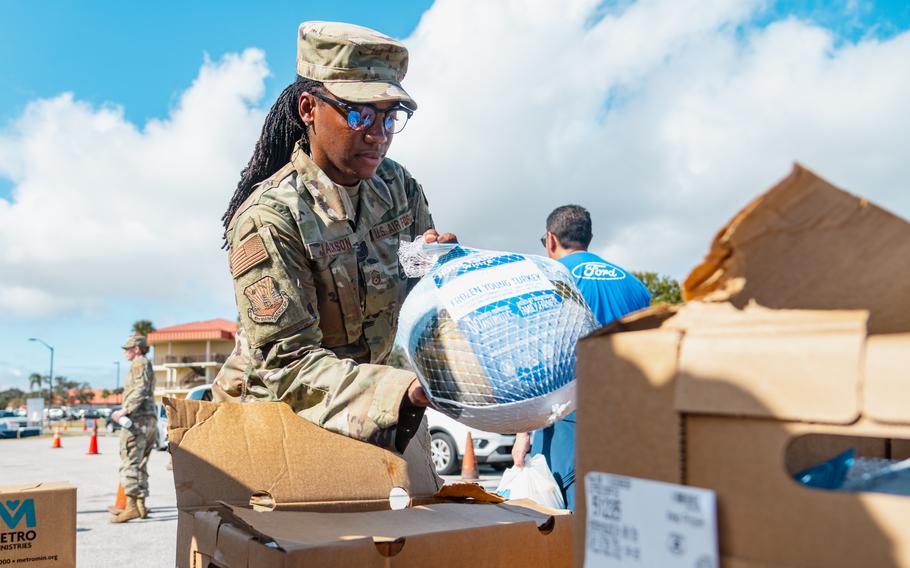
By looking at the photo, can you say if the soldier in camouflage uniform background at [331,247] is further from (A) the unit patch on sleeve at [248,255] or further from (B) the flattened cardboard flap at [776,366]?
(B) the flattened cardboard flap at [776,366]

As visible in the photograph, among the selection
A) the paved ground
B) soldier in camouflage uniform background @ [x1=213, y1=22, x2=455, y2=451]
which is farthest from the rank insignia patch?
the paved ground

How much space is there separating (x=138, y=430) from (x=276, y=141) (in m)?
6.56

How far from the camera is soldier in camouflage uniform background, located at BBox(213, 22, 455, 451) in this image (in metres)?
1.71

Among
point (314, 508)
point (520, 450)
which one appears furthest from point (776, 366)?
point (520, 450)

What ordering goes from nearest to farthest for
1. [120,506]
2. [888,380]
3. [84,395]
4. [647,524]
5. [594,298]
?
[888,380] < [647,524] < [594,298] < [120,506] < [84,395]

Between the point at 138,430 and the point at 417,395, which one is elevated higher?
the point at 417,395

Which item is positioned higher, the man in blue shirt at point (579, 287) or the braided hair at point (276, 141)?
the braided hair at point (276, 141)

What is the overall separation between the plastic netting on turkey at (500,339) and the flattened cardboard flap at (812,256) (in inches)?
17.0

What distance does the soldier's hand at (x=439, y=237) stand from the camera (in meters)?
1.62

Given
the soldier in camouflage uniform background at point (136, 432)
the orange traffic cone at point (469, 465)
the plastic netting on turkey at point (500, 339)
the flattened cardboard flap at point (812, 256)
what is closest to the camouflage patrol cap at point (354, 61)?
the plastic netting on turkey at point (500, 339)

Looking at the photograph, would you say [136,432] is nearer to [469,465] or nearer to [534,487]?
[469,465]

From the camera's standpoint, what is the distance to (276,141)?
2480 millimetres

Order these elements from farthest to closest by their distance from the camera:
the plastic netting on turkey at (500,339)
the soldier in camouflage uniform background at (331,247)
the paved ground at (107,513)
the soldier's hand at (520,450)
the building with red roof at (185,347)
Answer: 1. the building with red roof at (185,347)
2. the paved ground at (107,513)
3. the soldier's hand at (520,450)
4. the soldier in camouflage uniform background at (331,247)
5. the plastic netting on turkey at (500,339)

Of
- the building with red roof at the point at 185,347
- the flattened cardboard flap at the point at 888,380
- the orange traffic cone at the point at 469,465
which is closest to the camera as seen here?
the flattened cardboard flap at the point at 888,380
